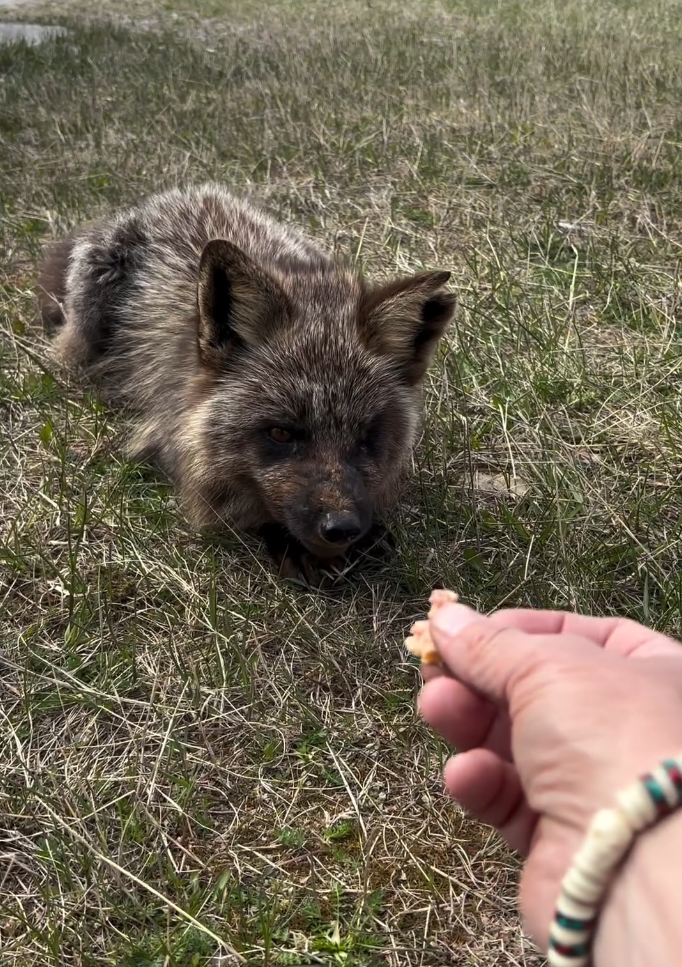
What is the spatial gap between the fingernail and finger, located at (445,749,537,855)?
0.38 meters

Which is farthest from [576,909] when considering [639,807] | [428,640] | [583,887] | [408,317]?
[408,317]

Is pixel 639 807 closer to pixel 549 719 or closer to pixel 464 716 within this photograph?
pixel 549 719

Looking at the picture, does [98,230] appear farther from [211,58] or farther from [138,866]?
[211,58]

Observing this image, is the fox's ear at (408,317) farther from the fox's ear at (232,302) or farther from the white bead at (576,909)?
the white bead at (576,909)

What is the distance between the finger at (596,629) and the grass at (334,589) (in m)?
1.03

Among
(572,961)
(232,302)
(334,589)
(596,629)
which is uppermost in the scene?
(232,302)

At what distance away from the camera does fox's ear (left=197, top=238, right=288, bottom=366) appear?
3.94m

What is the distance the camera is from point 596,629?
7.72 feet

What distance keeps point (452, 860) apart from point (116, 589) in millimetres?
1987

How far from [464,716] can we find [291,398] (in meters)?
2.15

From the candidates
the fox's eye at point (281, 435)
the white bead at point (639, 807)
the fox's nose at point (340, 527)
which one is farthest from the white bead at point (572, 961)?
the fox's eye at point (281, 435)

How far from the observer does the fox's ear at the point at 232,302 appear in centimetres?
394

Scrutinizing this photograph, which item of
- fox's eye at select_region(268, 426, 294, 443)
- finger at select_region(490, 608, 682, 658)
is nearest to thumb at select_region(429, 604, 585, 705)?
finger at select_region(490, 608, 682, 658)

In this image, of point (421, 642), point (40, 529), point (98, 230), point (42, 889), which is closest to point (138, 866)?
point (42, 889)
